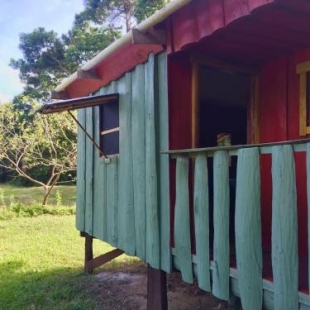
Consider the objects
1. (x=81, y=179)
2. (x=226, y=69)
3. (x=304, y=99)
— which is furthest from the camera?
(x=81, y=179)

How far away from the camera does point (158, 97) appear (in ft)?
12.5

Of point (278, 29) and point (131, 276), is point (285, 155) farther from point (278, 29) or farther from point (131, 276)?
point (131, 276)

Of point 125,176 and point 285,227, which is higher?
point 125,176

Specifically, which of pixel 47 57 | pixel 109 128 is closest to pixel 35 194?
pixel 47 57

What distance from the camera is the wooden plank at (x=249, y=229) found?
2572 mm

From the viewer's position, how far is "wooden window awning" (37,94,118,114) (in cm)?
437

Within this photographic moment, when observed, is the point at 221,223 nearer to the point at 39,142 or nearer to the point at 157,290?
the point at 157,290

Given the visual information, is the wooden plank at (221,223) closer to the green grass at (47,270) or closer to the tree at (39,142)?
the green grass at (47,270)

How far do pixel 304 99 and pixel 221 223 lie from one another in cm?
181

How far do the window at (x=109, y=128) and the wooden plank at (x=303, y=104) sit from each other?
82.7 inches

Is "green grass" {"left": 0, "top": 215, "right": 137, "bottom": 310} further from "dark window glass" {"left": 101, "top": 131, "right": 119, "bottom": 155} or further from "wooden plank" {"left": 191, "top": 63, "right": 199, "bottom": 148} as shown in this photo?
"wooden plank" {"left": 191, "top": 63, "right": 199, "bottom": 148}

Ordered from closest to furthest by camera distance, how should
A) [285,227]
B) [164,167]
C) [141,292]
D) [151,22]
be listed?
[285,227] → [151,22] → [164,167] → [141,292]

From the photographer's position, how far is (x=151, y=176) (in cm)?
384

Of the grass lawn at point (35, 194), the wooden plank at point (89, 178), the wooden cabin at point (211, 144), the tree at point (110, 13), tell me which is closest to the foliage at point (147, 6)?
the tree at point (110, 13)
